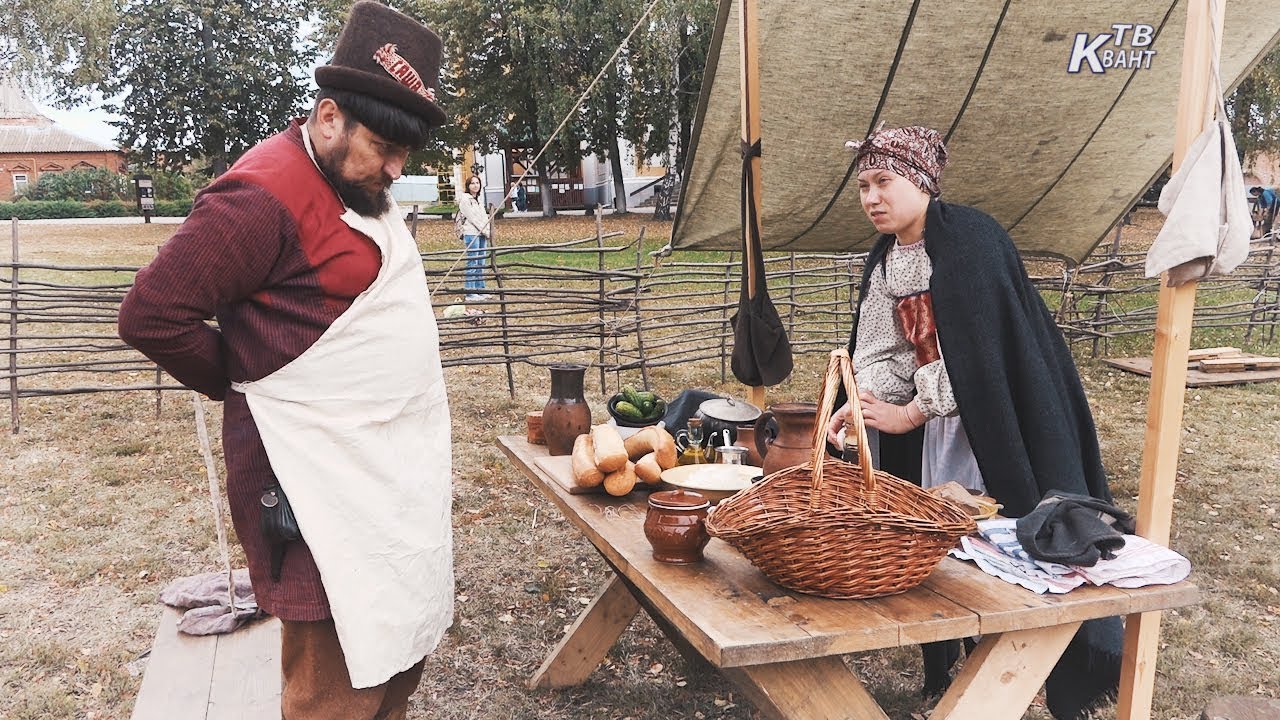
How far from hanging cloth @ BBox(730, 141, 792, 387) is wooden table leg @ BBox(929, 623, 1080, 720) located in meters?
1.53

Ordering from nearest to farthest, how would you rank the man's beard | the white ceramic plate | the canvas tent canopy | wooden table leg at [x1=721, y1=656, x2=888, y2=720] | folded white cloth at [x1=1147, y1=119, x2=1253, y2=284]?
wooden table leg at [x1=721, y1=656, x2=888, y2=720], the man's beard, folded white cloth at [x1=1147, y1=119, x2=1253, y2=284], the white ceramic plate, the canvas tent canopy

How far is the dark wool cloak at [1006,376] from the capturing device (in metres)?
2.08

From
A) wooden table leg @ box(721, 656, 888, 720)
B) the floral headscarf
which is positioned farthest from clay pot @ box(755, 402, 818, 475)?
the floral headscarf

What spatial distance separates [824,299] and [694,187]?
787cm

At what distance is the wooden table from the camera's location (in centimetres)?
141

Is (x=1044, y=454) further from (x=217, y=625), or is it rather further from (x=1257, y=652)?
(x=217, y=625)

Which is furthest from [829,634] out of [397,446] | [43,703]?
[43,703]

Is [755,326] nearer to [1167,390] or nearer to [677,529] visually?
[1167,390]

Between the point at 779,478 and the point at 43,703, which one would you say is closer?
the point at 779,478

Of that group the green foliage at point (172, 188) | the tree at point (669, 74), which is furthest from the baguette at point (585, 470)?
the green foliage at point (172, 188)

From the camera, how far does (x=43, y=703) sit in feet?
9.40

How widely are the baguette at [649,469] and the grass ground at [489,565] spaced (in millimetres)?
979

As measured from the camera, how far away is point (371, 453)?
1658 mm

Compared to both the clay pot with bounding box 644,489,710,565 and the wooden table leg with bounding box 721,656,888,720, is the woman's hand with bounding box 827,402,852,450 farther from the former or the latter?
the wooden table leg with bounding box 721,656,888,720
